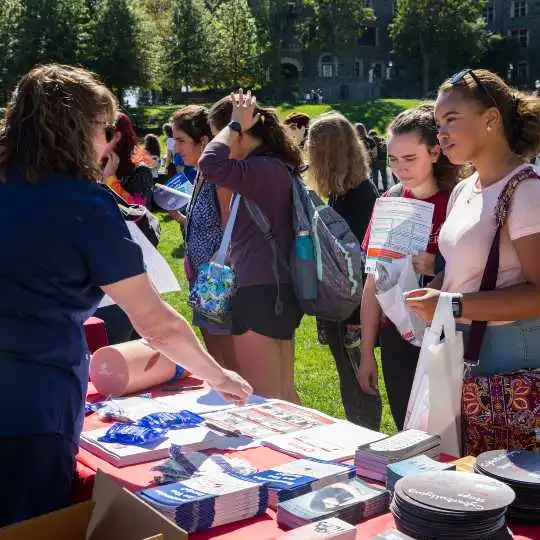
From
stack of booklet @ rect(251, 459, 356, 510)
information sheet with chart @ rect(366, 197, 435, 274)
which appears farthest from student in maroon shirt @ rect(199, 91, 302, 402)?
stack of booklet @ rect(251, 459, 356, 510)

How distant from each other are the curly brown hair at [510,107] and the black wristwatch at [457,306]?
0.50 metres

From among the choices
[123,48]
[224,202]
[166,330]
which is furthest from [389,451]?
[123,48]

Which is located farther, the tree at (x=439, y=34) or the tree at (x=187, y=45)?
the tree at (x=439, y=34)

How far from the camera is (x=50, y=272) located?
1.70 meters

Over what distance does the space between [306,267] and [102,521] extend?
5.52 feet

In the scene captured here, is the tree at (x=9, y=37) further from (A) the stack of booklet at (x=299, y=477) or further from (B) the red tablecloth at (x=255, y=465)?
(A) the stack of booklet at (x=299, y=477)

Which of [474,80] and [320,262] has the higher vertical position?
[474,80]

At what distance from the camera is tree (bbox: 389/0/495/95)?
5697cm

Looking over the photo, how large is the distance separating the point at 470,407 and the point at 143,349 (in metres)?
1.15

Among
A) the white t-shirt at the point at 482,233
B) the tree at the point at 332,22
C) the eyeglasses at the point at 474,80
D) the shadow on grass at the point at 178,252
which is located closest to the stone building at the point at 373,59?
the tree at the point at 332,22

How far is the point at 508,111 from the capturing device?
2.30 metres

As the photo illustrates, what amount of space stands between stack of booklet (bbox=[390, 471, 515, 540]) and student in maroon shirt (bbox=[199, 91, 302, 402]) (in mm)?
1573

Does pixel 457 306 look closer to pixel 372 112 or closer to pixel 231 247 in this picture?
pixel 231 247

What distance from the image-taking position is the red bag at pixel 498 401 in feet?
6.81
